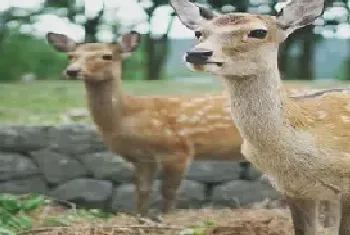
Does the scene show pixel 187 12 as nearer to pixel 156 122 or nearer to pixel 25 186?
pixel 156 122

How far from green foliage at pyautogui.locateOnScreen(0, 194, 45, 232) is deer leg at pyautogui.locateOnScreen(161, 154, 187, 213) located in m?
0.96

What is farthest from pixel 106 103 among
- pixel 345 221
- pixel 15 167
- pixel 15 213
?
pixel 345 221

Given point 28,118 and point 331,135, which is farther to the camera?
point 28,118

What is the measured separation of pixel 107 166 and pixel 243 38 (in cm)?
353

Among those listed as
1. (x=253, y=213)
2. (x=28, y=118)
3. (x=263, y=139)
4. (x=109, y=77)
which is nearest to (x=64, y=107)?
(x=28, y=118)

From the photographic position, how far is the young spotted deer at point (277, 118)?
343 cm

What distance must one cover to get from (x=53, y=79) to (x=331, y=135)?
4.01 metres

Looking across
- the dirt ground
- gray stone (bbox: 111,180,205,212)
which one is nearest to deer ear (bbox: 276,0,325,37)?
the dirt ground

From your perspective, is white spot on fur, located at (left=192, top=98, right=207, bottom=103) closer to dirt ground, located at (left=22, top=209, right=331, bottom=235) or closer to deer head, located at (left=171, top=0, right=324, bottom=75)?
dirt ground, located at (left=22, top=209, right=331, bottom=235)

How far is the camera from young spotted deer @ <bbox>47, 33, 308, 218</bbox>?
5.96m

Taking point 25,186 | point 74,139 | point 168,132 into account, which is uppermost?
point 168,132

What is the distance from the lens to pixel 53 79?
7254 millimetres

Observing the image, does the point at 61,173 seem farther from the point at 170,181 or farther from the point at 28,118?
the point at 170,181

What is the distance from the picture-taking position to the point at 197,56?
3.19m
